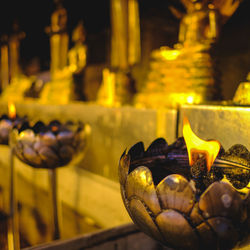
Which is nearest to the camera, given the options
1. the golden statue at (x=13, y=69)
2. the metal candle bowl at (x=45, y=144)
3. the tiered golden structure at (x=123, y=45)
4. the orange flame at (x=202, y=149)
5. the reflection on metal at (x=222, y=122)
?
the orange flame at (x=202, y=149)

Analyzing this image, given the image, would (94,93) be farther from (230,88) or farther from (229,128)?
(229,128)

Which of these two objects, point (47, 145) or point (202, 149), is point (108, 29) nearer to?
point (47, 145)

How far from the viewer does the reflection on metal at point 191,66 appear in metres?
1.57

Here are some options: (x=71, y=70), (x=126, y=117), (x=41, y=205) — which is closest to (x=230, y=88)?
(x=126, y=117)

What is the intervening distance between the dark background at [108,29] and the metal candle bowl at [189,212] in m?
1.37

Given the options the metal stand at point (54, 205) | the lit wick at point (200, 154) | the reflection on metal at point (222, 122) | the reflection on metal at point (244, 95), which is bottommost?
the metal stand at point (54, 205)

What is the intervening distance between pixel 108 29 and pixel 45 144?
9.32 feet

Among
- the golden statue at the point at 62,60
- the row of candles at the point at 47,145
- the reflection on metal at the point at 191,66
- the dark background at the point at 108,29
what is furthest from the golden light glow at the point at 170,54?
the golden statue at the point at 62,60

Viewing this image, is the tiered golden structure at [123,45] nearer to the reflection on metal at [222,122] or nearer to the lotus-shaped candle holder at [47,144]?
the lotus-shaped candle holder at [47,144]

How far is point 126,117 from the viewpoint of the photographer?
1.67 meters

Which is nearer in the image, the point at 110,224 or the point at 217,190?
the point at 217,190

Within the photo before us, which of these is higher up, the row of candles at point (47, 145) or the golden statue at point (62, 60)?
the golden statue at point (62, 60)

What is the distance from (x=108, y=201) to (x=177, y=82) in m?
0.83

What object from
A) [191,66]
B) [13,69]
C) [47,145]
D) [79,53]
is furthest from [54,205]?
[13,69]
